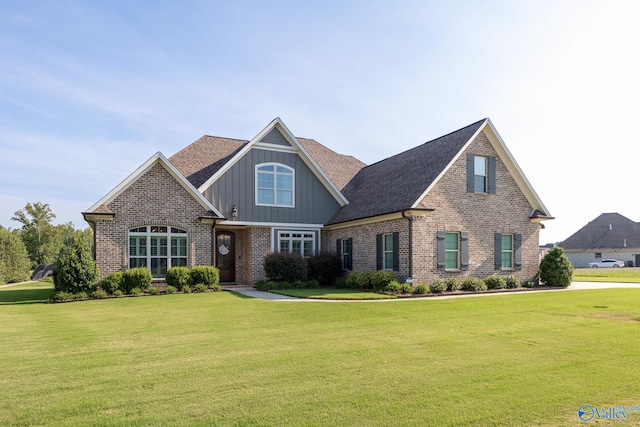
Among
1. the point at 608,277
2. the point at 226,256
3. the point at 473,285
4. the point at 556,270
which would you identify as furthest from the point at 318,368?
the point at 608,277

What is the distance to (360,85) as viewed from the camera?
52.4ft

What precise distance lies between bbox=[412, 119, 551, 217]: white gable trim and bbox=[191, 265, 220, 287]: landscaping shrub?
30.2 ft

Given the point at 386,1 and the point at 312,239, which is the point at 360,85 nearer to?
the point at 386,1

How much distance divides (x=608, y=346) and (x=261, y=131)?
16399 mm

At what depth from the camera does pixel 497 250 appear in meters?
18.9

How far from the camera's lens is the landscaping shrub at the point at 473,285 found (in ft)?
56.2

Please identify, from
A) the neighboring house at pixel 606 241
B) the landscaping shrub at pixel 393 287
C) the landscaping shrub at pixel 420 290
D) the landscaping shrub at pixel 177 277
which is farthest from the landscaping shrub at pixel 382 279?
the neighboring house at pixel 606 241

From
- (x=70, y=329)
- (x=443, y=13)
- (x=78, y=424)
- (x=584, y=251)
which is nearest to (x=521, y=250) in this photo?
(x=443, y=13)

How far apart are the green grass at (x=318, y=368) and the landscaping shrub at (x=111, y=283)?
199 inches

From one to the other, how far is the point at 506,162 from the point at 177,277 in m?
14.3

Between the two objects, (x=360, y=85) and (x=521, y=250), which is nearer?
(x=360, y=85)

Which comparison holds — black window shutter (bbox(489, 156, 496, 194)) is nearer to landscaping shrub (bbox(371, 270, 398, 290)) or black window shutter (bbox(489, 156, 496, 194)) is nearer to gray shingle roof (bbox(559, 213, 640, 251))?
landscaping shrub (bbox(371, 270, 398, 290))

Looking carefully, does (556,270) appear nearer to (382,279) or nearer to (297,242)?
(382,279)

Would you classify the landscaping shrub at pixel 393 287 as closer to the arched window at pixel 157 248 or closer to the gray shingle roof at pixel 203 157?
the arched window at pixel 157 248
